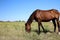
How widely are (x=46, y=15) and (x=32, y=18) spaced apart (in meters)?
1.37

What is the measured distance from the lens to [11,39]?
1116 centimetres

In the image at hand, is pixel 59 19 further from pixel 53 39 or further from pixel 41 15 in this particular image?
pixel 53 39

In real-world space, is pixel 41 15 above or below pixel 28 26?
above

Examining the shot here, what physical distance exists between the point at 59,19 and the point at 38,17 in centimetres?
200

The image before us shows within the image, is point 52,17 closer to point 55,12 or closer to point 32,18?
point 55,12

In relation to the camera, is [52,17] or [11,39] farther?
[52,17]

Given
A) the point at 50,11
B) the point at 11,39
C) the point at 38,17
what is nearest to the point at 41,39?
the point at 11,39

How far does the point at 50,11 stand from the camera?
1448 centimetres

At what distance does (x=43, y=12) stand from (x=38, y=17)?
33.4 inches

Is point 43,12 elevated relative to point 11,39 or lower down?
elevated

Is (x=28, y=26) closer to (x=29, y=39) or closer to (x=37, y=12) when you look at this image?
(x=37, y=12)

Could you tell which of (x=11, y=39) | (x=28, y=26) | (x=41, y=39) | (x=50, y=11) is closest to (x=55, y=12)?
(x=50, y=11)

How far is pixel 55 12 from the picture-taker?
14.2 meters

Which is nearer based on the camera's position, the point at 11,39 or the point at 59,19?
the point at 11,39
